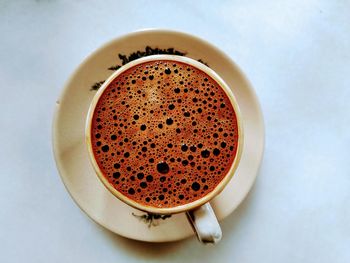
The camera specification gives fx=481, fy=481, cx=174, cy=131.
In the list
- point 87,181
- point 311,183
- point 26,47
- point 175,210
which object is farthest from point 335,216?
point 26,47

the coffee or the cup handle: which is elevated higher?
the coffee

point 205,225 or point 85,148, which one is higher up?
point 85,148

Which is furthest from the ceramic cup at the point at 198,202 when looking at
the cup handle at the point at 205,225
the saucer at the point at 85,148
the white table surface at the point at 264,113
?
the white table surface at the point at 264,113

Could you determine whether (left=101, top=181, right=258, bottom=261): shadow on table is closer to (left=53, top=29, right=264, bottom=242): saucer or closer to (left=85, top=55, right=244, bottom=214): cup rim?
(left=53, top=29, right=264, bottom=242): saucer

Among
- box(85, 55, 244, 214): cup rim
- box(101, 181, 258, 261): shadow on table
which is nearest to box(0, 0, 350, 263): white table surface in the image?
box(101, 181, 258, 261): shadow on table

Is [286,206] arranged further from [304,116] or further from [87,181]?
[87,181]

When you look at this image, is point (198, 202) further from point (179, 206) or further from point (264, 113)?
point (264, 113)

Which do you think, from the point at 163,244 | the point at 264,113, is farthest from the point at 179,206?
the point at 264,113
